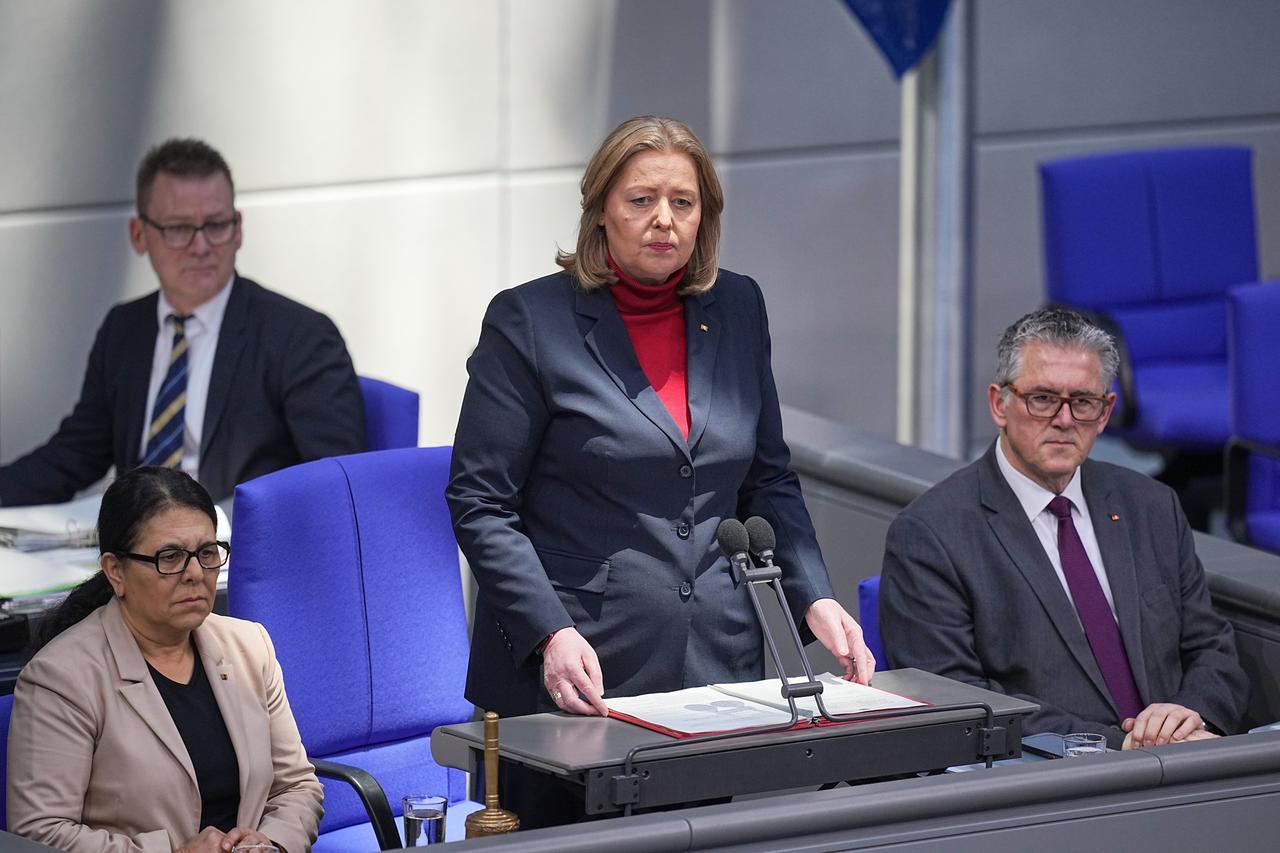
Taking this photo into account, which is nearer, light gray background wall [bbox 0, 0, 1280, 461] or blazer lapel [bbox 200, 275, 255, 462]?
blazer lapel [bbox 200, 275, 255, 462]

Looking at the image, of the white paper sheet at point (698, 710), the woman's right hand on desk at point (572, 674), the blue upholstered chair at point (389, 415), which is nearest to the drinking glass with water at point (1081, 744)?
the white paper sheet at point (698, 710)

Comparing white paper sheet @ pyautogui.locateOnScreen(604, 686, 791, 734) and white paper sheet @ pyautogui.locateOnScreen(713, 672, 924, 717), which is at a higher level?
white paper sheet @ pyautogui.locateOnScreen(713, 672, 924, 717)

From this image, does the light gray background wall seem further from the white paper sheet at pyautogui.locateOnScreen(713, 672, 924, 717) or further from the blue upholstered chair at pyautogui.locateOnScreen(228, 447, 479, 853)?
the white paper sheet at pyautogui.locateOnScreen(713, 672, 924, 717)

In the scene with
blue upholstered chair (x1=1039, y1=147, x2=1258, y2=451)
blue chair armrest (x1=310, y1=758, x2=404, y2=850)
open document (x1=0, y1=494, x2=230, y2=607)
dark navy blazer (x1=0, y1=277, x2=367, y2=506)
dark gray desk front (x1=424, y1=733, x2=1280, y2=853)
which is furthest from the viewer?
blue upholstered chair (x1=1039, y1=147, x2=1258, y2=451)

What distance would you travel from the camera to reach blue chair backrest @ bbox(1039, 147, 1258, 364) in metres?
5.48

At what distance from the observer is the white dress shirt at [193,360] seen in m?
3.68

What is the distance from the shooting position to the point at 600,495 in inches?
90.1

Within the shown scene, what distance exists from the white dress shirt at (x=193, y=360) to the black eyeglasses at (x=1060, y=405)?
1.69m

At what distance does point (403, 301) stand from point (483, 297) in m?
0.29

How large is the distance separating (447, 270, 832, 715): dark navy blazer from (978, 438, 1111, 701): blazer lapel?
0.49 meters

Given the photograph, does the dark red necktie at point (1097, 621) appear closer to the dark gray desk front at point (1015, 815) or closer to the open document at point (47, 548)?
the dark gray desk front at point (1015, 815)

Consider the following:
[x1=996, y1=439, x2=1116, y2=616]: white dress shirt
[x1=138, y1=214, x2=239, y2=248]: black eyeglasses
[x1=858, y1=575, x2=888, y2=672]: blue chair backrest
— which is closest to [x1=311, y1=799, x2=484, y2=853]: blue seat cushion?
[x1=858, y1=575, x2=888, y2=672]: blue chair backrest

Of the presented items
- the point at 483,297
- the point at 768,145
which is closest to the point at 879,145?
the point at 768,145

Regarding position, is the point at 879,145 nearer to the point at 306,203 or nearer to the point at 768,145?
the point at 768,145
